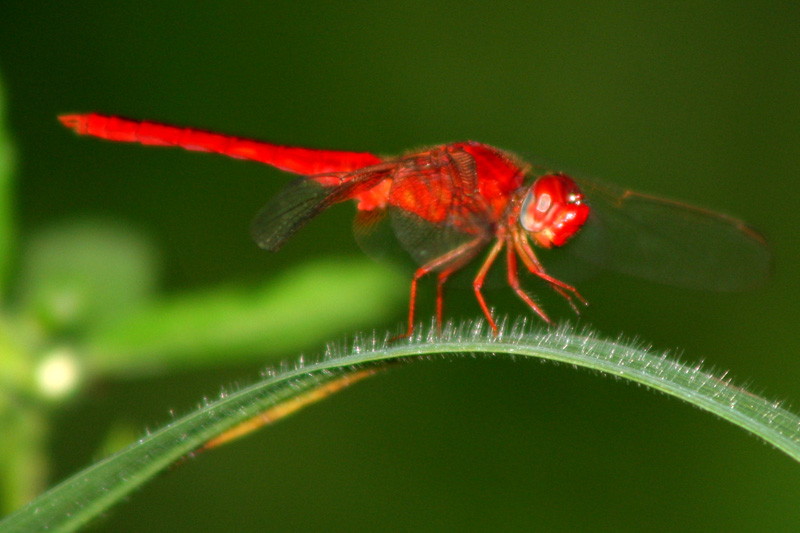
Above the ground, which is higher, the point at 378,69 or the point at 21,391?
the point at 378,69

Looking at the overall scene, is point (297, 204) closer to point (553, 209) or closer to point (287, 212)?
point (287, 212)

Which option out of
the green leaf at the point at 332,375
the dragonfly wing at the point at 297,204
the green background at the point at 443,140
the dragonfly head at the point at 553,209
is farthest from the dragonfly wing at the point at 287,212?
the green leaf at the point at 332,375

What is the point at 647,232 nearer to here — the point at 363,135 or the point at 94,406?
the point at 363,135

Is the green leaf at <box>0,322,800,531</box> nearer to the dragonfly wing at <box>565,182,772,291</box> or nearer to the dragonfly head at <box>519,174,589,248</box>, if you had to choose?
the dragonfly head at <box>519,174,589,248</box>

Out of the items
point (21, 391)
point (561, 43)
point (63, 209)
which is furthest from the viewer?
point (561, 43)

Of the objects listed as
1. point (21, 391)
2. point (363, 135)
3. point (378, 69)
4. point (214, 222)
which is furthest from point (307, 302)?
point (378, 69)
